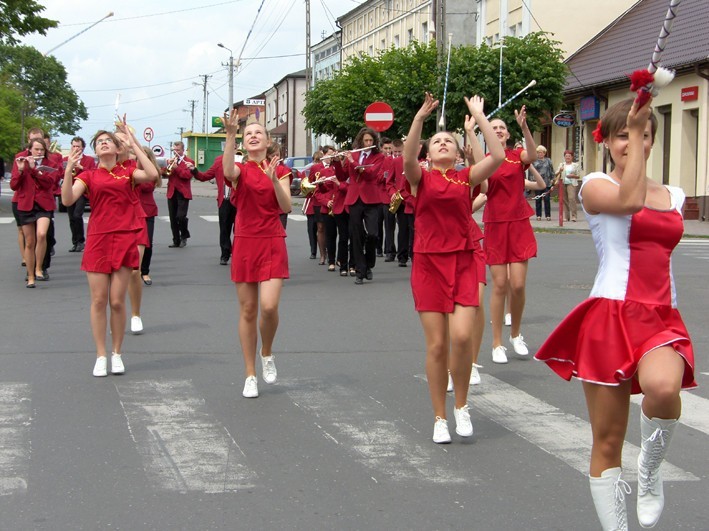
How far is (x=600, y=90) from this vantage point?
1432 inches

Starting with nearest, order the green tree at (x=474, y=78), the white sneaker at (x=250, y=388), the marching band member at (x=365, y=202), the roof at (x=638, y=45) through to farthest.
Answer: the white sneaker at (x=250, y=388), the marching band member at (x=365, y=202), the roof at (x=638, y=45), the green tree at (x=474, y=78)

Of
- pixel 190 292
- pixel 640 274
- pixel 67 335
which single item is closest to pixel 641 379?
pixel 640 274

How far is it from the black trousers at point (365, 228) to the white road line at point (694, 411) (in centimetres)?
775

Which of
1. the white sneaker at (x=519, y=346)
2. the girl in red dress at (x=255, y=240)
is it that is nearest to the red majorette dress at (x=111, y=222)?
the girl in red dress at (x=255, y=240)

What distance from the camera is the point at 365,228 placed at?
14977 millimetres

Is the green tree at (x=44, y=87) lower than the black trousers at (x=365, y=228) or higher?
higher

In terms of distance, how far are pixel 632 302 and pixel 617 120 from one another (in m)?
0.68

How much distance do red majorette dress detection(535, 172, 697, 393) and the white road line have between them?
2.56 m

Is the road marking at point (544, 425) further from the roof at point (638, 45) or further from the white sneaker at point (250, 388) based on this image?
the roof at point (638, 45)

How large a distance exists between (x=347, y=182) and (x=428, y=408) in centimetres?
847

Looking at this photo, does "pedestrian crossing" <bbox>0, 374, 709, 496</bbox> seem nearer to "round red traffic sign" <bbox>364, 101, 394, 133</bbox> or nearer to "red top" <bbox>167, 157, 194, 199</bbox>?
"red top" <bbox>167, 157, 194, 199</bbox>

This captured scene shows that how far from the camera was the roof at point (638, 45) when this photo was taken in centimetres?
3088

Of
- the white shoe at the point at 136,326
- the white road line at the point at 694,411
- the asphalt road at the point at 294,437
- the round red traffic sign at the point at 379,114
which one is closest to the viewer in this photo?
the asphalt road at the point at 294,437

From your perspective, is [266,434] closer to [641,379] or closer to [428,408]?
[428,408]
